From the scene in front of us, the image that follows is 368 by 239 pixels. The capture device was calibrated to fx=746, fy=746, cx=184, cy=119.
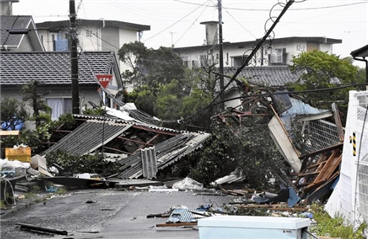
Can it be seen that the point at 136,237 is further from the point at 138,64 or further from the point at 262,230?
the point at 138,64

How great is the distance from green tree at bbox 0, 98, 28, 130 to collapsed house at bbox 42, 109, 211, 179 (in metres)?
4.98

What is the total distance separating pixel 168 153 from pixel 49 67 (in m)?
15.0

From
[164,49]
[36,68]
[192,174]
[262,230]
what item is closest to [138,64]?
[164,49]

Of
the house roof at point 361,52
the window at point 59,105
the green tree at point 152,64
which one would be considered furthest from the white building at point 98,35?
the house roof at point 361,52

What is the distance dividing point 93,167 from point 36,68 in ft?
47.2

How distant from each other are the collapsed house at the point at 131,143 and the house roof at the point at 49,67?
7.80 meters

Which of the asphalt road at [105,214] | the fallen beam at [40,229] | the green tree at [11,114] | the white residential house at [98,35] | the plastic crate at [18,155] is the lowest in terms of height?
the asphalt road at [105,214]

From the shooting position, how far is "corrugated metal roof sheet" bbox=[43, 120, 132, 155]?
29.5 metres

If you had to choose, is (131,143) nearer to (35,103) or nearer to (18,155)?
(18,155)

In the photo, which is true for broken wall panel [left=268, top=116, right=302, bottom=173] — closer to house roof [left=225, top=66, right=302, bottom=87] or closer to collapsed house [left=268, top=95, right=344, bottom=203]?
collapsed house [left=268, top=95, right=344, bottom=203]

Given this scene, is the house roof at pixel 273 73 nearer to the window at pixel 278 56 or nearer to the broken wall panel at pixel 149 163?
the window at pixel 278 56

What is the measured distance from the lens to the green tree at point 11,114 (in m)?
35.7

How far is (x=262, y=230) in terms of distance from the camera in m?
7.03

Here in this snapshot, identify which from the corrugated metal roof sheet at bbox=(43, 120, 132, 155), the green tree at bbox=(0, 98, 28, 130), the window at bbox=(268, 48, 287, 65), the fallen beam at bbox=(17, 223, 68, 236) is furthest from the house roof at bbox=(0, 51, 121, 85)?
the window at bbox=(268, 48, 287, 65)
